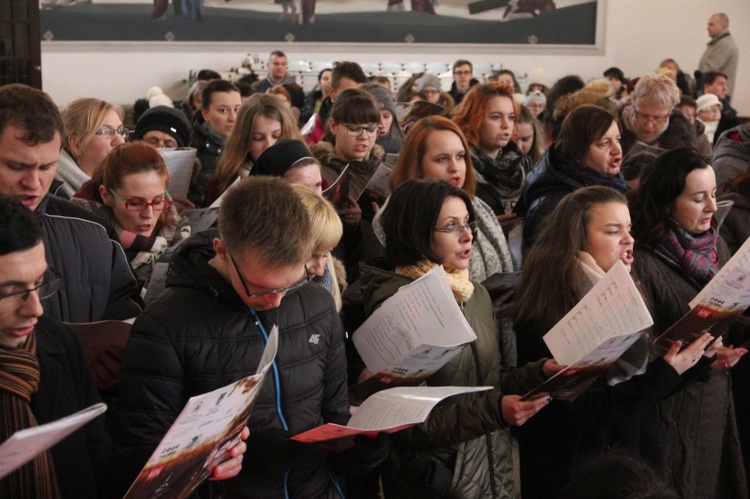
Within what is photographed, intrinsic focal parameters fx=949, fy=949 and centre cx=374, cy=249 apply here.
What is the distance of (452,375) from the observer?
2904mm

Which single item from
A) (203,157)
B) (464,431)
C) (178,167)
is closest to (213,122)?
(203,157)

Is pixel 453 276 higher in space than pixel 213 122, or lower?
lower

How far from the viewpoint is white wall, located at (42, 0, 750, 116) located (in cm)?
1492

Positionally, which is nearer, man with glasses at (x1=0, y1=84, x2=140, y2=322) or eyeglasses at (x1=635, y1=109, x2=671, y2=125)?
man with glasses at (x1=0, y1=84, x2=140, y2=322)

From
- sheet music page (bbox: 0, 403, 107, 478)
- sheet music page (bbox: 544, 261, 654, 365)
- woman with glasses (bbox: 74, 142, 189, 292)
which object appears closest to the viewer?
sheet music page (bbox: 0, 403, 107, 478)

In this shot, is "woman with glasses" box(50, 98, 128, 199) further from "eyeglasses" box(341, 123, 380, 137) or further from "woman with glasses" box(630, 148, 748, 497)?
"woman with glasses" box(630, 148, 748, 497)

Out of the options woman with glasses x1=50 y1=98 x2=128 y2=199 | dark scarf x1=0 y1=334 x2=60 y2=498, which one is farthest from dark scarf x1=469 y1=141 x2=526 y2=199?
dark scarf x1=0 y1=334 x2=60 y2=498

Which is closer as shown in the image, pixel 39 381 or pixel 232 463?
pixel 39 381

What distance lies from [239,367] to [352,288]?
1.09 meters

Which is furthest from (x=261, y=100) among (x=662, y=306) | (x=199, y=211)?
(x=662, y=306)

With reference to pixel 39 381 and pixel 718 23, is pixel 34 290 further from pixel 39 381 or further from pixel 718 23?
pixel 718 23

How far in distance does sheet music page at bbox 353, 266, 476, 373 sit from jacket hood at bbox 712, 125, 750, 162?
2.97 m

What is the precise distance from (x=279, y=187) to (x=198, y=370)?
46 centimetres

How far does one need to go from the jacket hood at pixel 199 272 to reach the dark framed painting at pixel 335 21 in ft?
44.3
